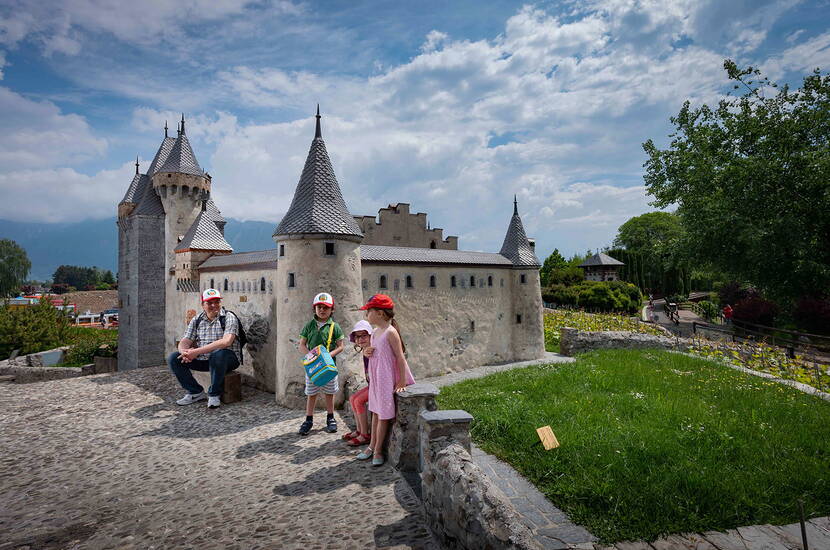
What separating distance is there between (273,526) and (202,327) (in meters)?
5.80

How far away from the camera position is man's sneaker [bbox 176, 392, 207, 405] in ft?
30.5

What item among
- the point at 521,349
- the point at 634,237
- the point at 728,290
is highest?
the point at 634,237

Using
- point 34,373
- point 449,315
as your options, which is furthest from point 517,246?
point 34,373

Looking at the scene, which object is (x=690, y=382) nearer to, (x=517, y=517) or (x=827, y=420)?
(x=827, y=420)

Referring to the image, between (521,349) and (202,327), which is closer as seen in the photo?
(202,327)

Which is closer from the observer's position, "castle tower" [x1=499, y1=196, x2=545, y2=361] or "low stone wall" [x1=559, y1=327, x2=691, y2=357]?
"low stone wall" [x1=559, y1=327, x2=691, y2=357]

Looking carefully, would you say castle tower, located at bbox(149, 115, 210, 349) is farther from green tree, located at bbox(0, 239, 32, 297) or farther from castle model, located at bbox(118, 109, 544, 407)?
green tree, located at bbox(0, 239, 32, 297)

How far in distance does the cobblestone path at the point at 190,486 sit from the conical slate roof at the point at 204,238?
6921 millimetres

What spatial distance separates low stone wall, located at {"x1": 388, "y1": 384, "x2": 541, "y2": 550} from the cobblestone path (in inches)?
12.7

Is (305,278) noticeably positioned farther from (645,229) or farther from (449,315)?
(645,229)

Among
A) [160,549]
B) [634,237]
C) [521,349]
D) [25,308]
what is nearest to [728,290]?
[521,349]

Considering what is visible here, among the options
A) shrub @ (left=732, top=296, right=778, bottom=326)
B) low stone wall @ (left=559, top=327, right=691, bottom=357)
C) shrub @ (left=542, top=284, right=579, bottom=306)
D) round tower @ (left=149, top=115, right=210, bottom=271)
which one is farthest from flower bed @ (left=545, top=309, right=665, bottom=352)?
round tower @ (left=149, top=115, right=210, bottom=271)

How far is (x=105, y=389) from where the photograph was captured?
1072cm

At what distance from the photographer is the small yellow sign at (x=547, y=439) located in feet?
19.4
